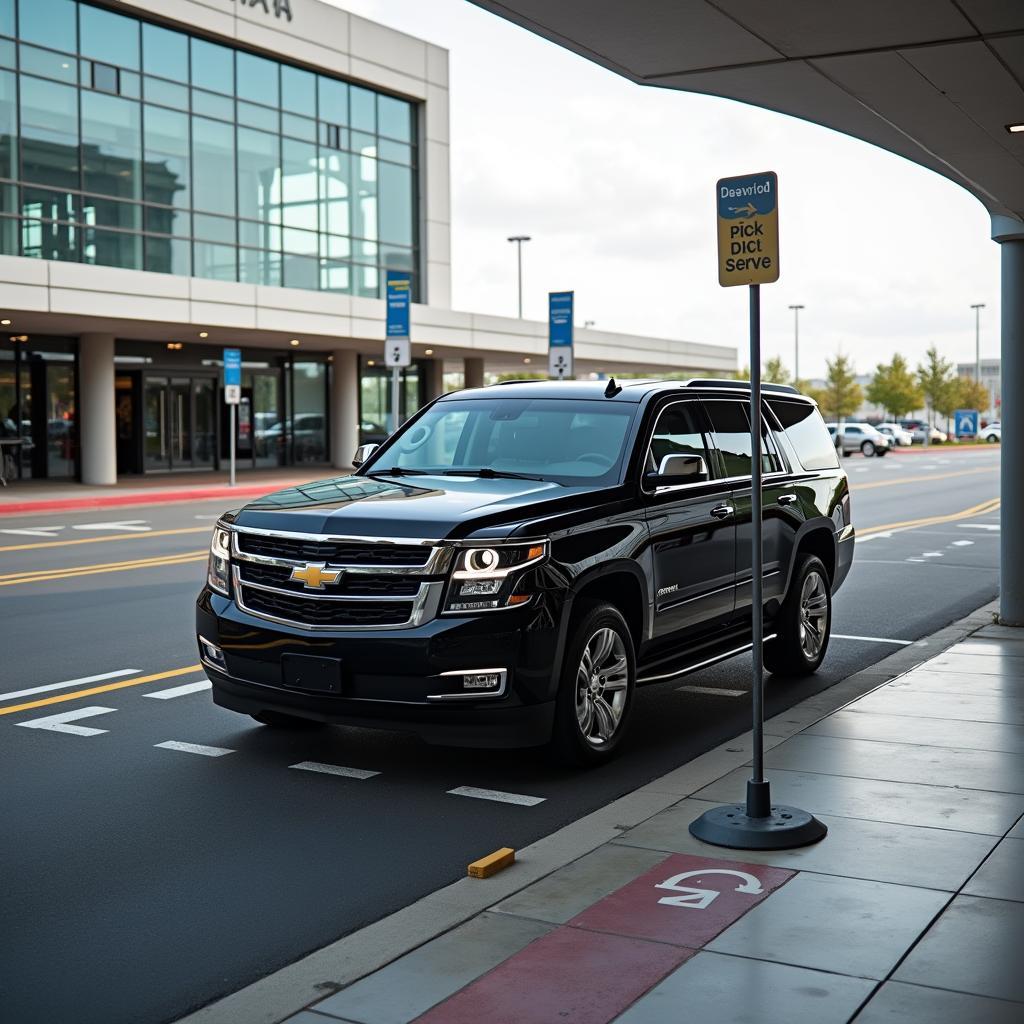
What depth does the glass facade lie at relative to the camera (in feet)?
105

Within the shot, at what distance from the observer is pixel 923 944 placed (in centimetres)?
454

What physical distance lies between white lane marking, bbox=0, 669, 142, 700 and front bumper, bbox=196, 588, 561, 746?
9.72 feet

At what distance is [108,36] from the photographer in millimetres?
33375

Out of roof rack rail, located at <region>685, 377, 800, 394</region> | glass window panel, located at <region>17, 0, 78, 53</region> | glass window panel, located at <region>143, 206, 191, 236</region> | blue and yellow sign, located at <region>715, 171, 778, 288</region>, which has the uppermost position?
glass window panel, located at <region>17, 0, 78, 53</region>

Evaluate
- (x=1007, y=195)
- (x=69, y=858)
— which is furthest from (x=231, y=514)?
(x=1007, y=195)

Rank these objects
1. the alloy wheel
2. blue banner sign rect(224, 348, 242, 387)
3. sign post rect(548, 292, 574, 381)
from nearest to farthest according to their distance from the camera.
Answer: the alloy wheel, sign post rect(548, 292, 574, 381), blue banner sign rect(224, 348, 242, 387)

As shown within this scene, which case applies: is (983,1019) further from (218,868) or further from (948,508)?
(948,508)

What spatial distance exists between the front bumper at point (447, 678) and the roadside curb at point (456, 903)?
61 cm

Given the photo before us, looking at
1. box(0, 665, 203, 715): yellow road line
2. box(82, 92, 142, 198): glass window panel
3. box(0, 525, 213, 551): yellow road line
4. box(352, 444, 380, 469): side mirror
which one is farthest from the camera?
box(82, 92, 142, 198): glass window panel

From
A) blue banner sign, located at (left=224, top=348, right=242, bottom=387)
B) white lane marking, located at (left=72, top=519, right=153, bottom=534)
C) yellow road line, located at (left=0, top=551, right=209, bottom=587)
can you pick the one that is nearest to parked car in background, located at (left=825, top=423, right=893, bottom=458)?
blue banner sign, located at (left=224, top=348, right=242, bottom=387)

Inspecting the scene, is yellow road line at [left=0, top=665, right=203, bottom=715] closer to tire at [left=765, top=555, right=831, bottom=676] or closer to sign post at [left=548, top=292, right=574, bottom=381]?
tire at [left=765, top=555, right=831, bottom=676]

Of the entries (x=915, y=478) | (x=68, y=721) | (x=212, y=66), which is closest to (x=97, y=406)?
(x=212, y=66)

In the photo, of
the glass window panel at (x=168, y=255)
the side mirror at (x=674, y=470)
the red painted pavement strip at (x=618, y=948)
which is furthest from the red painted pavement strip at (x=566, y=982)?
the glass window panel at (x=168, y=255)

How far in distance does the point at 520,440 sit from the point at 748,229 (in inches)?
100
